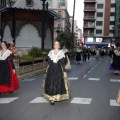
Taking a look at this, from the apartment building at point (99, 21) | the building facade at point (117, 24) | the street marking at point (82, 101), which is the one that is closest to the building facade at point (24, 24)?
the street marking at point (82, 101)

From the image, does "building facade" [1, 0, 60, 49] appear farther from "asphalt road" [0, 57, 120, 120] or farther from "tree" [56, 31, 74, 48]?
"asphalt road" [0, 57, 120, 120]

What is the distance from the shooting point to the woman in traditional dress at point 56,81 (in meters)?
8.36

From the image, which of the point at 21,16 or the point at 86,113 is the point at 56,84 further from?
the point at 21,16

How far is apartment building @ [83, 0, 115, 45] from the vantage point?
90.2 metres

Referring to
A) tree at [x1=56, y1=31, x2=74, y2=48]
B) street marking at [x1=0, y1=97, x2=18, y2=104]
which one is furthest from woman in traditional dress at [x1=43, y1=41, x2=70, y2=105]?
tree at [x1=56, y1=31, x2=74, y2=48]

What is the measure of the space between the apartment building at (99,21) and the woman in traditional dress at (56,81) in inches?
3232

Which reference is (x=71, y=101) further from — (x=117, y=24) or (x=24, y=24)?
(x=117, y=24)

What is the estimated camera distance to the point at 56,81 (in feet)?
27.9

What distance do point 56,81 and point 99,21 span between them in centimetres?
8412

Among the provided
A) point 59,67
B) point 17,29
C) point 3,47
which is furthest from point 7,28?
point 59,67

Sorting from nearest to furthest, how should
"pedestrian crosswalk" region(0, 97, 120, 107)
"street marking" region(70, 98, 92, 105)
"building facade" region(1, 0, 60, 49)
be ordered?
"pedestrian crosswalk" region(0, 97, 120, 107) < "street marking" region(70, 98, 92, 105) < "building facade" region(1, 0, 60, 49)

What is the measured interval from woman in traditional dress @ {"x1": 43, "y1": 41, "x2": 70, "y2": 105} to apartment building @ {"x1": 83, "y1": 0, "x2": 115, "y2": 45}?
8210 centimetres

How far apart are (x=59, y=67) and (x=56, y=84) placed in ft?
1.70

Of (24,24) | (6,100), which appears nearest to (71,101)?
(6,100)
